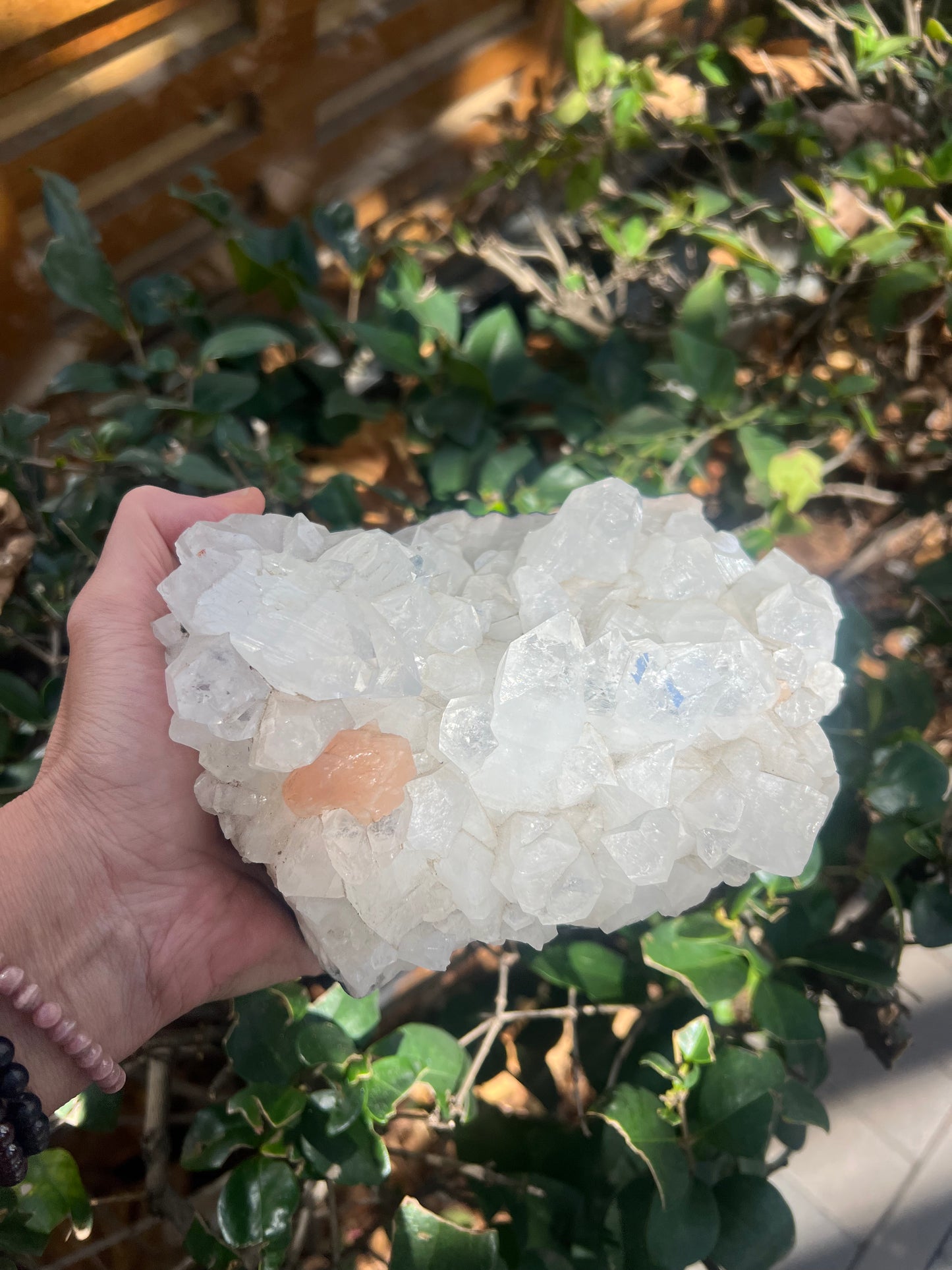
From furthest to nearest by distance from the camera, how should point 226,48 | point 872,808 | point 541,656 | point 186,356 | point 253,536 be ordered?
1. point 186,356
2. point 226,48
3. point 872,808
4. point 253,536
5. point 541,656

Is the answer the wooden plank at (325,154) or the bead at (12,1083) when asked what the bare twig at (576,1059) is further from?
→ the wooden plank at (325,154)

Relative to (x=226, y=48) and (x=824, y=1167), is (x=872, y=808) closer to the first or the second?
(x=824, y=1167)

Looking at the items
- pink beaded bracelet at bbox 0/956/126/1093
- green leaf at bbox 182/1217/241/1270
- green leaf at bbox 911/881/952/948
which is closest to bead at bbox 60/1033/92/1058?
pink beaded bracelet at bbox 0/956/126/1093

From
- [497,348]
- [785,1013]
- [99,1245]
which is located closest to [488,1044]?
[785,1013]

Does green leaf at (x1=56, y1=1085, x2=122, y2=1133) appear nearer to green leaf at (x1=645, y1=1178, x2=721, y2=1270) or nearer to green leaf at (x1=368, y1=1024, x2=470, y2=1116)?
green leaf at (x1=368, y1=1024, x2=470, y2=1116)

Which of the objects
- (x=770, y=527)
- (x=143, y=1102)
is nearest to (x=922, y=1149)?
(x=770, y=527)
